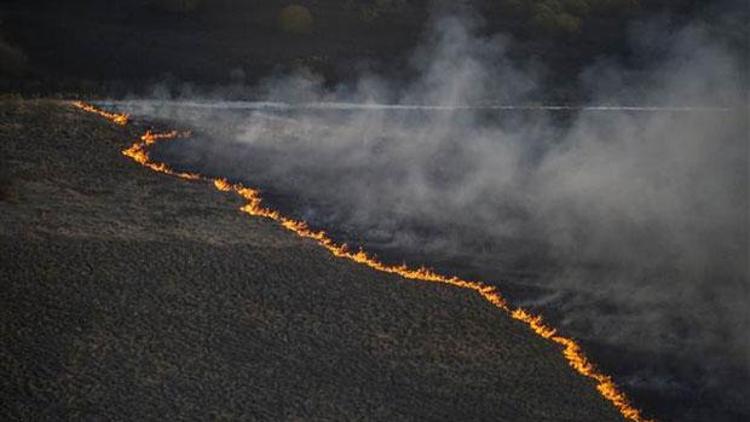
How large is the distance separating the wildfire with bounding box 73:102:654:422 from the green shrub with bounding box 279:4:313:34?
6247 millimetres

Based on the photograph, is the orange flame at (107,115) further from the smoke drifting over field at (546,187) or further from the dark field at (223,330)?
the dark field at (223,330)

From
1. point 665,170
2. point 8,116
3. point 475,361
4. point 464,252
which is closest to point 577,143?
point 665,170

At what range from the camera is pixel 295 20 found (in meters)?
17.7

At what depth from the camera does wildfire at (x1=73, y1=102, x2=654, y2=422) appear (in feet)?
25.8

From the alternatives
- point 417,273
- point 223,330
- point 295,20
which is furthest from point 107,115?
point 295,20

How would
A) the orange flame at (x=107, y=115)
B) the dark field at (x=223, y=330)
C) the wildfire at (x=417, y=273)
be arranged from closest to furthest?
the dark field at (x=223, y=330), the wildfire at (x=417, y=273), the orange flame at (x=107, y=115)

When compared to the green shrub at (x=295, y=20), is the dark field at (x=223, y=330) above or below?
below

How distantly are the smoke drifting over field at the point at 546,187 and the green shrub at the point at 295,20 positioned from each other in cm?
265

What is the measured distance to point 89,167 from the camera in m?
10.6

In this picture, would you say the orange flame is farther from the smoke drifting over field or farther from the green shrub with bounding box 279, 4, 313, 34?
the green shrub with bounding box 279, 4, 313, 34

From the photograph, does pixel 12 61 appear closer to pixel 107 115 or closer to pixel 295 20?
pixel 107 115

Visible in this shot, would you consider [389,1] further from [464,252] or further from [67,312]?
[67,312]

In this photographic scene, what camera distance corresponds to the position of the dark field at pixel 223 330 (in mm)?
6887

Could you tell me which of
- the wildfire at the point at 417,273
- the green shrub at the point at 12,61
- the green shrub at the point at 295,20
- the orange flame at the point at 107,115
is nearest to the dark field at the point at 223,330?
the wildfire at the point at 417,273
